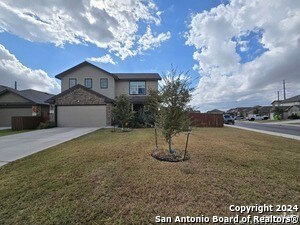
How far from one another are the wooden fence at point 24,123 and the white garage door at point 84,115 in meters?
2.80

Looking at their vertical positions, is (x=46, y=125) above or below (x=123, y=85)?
below

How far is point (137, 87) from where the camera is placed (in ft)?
82.8

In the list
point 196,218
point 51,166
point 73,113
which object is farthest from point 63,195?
point 73,113

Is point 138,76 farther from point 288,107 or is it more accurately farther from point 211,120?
point 288,107

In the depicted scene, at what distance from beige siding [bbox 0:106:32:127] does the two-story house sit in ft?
19.0

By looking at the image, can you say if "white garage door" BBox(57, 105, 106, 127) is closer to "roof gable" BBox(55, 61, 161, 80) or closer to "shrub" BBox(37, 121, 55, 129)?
"shrub" BBox(37, 121, 55, 129)

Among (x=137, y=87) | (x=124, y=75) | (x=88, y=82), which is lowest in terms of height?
(x=137, y=87)

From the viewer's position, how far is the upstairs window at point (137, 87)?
82.4 feet

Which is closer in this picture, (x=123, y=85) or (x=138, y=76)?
(x=123, y=85)

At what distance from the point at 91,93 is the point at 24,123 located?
7.49m

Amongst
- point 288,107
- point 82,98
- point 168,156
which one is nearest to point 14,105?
point 82,98

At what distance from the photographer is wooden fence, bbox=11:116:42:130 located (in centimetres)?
1947

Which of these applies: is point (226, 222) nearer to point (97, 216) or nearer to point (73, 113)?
point (97, 216)

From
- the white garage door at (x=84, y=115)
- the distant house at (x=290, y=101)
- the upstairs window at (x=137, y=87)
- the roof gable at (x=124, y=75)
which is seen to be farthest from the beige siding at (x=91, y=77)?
the distant house at (x=290, y=101)
